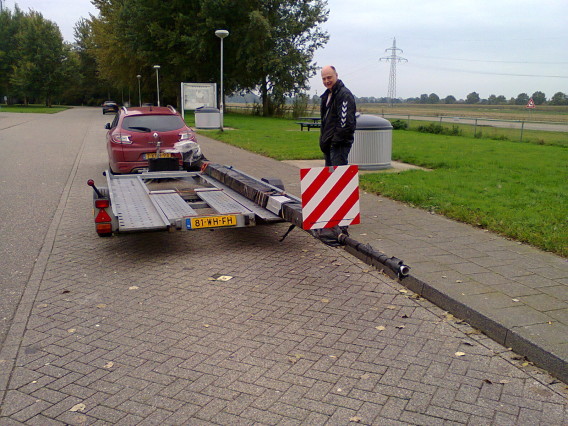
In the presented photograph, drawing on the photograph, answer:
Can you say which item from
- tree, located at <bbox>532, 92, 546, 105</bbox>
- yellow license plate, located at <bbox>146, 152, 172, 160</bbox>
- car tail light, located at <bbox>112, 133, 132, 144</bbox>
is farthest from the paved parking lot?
tree, located at <bbox>532, 92, 546, 105</bbox>

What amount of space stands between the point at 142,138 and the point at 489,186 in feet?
22.3

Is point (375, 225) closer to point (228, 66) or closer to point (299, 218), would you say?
point (299, 218)

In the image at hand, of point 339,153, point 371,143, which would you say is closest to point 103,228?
point 339,153

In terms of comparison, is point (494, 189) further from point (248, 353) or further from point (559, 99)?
point (559, 99)

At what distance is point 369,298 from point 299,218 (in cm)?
126

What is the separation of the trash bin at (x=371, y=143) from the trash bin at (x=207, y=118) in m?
16.6

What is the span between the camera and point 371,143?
11.7 m

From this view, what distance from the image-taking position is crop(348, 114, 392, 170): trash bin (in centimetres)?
1154

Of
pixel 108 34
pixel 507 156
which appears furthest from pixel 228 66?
pixel 507 156

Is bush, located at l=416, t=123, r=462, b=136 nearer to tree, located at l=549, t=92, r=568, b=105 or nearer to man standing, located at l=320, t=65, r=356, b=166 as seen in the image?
man standing, located at l=320, t=65, r=356, b=166

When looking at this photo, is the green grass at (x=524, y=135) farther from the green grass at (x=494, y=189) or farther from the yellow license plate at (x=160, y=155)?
the yellow license plate at (x=160, y=155)

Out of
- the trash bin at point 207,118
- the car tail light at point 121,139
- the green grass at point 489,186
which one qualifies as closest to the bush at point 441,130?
the green grass at point 489,186

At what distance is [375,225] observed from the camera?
719cm

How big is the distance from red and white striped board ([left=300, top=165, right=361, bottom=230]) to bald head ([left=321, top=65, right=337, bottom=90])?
1.54m
